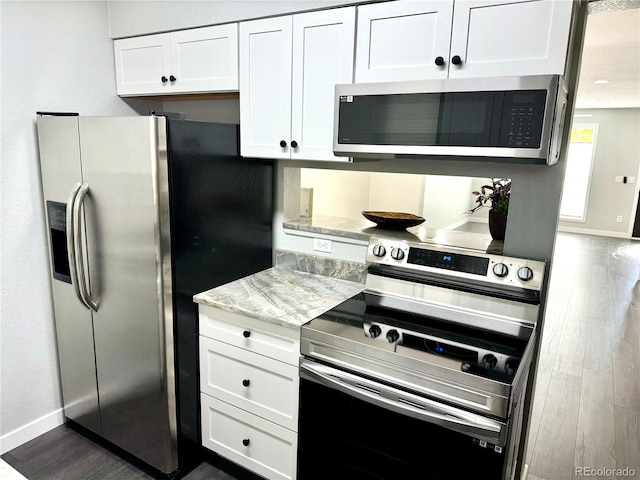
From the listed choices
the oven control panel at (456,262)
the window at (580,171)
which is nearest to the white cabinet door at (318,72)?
the oven control panel at (456,262)

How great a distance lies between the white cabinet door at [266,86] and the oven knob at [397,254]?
25.6 inches

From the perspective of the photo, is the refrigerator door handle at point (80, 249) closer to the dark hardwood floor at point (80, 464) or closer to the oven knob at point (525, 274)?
the dark hardwood floor at point (80, 464)

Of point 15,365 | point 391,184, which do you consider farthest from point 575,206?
point 15,365

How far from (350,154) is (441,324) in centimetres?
77

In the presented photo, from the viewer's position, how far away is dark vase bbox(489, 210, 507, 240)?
6.73ft

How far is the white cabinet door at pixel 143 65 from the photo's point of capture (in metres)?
2.33

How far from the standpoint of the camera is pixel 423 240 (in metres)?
Answer: 2.10

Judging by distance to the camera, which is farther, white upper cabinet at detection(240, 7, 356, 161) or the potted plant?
the potted plant

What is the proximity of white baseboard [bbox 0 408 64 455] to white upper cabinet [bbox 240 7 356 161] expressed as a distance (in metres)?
1.84

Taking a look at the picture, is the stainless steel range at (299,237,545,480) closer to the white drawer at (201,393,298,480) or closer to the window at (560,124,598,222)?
the white drawer at (201,393,298,480)

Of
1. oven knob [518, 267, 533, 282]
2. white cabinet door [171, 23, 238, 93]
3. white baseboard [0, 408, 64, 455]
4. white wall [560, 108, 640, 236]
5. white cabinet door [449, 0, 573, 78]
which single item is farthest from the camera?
white wall [560, 108, 640, 236]

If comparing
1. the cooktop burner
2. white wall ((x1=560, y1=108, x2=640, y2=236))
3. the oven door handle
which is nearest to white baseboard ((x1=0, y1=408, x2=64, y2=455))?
the oven door handle

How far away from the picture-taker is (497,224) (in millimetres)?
2078

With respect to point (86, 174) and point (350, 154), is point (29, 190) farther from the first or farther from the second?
point (350, 154)
